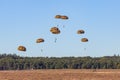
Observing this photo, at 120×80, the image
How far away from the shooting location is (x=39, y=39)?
7481 centimetres

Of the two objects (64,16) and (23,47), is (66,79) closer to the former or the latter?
(23,47)

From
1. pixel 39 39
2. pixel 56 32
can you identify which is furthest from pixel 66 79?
pixel 56 32

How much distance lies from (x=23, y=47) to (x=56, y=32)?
861cm

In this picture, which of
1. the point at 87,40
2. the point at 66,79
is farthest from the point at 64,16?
the point at 66,79

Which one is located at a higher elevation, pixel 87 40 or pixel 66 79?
pixel 87 40

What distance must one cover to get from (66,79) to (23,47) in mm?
12934

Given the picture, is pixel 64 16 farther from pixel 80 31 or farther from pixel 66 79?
pixel 66 79

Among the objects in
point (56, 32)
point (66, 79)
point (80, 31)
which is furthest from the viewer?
point (66, 79)

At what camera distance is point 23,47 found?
72750 millimetres

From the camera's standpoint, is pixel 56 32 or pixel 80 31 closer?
pixel 56 32

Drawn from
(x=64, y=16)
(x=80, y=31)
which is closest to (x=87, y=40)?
(x=80, y=31)

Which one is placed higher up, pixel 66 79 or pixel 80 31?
pixel 80 31

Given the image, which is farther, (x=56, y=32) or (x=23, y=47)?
(x=23, y=47)

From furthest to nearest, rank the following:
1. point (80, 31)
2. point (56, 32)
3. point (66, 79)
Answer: point (66, 79)
point (80, 31)
point (56, 32)
